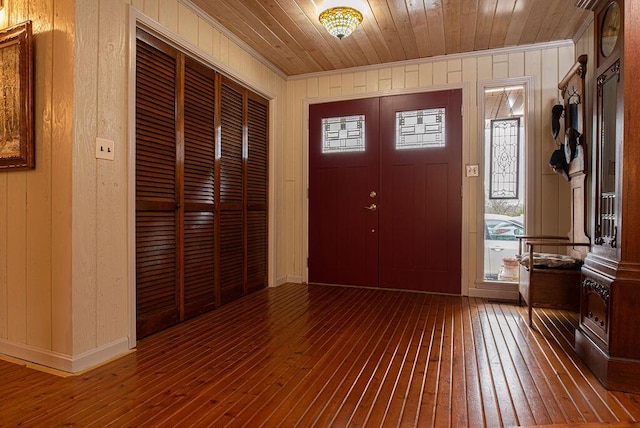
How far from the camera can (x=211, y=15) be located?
3.13 m

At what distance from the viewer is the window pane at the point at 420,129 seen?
13.0ft

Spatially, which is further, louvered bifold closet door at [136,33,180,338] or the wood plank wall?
louvered bifold closet door at [136,33,180,338]

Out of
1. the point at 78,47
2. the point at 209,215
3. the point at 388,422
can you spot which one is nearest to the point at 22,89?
the point at 78,47

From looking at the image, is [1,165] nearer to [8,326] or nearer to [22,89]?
[22,89]

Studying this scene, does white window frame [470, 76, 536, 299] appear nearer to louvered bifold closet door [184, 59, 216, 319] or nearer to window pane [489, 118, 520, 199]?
window pane [489, 118, 520, 199]

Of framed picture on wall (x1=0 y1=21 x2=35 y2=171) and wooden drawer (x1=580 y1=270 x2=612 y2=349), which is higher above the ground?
framed picture on wall (x1=0 y1=21 x2=35 y2=171)

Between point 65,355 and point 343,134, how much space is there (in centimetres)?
331

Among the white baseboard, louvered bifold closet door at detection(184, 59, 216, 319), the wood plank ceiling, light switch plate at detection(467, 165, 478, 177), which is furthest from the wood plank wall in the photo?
light switch plate at detection(467, 165, 478, 177)

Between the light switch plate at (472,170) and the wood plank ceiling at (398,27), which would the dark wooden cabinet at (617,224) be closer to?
the wood plank ceiling at (398,27)

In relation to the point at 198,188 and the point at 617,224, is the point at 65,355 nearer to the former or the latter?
the point at 198,188

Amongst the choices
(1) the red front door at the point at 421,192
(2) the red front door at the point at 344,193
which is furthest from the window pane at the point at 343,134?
(1) the red front door at the point at 421,192

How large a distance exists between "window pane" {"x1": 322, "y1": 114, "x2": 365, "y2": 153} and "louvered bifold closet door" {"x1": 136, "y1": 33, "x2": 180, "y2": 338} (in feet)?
6.50

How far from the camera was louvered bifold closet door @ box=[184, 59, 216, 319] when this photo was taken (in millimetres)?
2982

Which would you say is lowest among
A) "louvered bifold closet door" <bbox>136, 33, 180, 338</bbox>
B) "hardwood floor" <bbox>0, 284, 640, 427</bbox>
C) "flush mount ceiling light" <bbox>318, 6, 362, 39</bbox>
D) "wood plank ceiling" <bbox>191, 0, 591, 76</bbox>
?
"hardwood floor" <bbox>0, 284, 640, 427</bbox>
